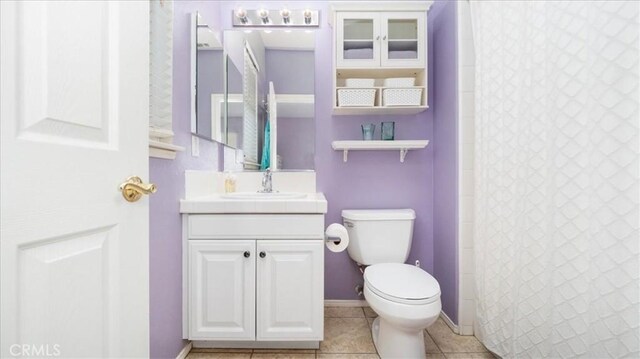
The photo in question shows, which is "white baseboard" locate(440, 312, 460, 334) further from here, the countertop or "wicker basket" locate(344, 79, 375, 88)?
"wicker basket" locate(344, 79, 375, 88)

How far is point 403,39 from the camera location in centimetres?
186

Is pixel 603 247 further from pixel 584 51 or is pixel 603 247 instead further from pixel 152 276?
pixel 152 276

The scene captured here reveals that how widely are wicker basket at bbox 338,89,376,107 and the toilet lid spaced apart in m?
1.02

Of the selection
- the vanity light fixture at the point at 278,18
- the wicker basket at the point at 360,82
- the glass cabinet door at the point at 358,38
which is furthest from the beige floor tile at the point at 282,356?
the vanity light fixture at the point at 278,18

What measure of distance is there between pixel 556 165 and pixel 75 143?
1418 mm

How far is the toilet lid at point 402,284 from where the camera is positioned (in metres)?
1.28

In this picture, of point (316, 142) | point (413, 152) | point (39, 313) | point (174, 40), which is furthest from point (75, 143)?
point (413, 152)

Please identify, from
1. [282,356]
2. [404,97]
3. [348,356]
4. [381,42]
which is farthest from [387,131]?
[282,356]

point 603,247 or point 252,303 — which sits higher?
point 603,247

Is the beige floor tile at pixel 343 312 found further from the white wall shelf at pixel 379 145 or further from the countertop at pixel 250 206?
the white wall shelf at pixel 379 145

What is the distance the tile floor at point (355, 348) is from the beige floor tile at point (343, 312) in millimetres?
85

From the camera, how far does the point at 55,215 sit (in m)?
0.50

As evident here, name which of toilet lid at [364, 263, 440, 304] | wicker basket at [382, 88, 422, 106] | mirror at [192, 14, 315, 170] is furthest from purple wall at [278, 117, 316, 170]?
toilet lid at [364, 263, 440, 304]

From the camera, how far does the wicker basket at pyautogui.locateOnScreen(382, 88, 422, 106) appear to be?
185 centimetres
